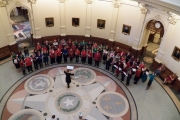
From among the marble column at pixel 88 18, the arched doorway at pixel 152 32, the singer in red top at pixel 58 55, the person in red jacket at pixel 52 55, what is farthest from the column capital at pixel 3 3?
the arched doorway at pixel 152 32

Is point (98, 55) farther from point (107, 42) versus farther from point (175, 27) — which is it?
point (175, 27)

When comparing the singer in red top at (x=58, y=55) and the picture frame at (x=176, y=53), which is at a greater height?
the picture frame at (x=176, y=53)

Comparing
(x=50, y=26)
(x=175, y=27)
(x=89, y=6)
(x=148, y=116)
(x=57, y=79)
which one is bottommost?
(x=148, y=116)

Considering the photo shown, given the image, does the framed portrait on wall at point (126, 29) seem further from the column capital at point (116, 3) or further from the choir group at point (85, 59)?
the choir group at point (85, 59)

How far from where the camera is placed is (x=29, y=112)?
30.1 feet

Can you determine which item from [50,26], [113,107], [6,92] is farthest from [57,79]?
[50,26]

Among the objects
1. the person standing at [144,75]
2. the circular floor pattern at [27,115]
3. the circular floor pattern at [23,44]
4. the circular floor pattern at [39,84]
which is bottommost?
the circular floor pattern at [27,115]

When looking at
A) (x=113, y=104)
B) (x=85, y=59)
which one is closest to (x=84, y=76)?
(x=85, y=59)

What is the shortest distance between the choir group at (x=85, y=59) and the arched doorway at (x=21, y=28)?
288 cm

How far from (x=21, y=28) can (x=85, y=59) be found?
9.14m

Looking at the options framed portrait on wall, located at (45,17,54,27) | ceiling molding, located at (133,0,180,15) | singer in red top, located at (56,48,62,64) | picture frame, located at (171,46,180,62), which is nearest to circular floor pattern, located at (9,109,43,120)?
singer in red top, located at (56,48,62,64)

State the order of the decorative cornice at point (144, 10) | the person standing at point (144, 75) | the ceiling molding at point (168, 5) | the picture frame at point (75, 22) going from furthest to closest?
the picture frame at point (75, 22) < the decorative cornice at point (144, 10) < the person standing at point (144, 75) < the ceiling molding at point (168, 5)

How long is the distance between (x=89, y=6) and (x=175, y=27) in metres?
6.86

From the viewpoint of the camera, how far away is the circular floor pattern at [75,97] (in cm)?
940
